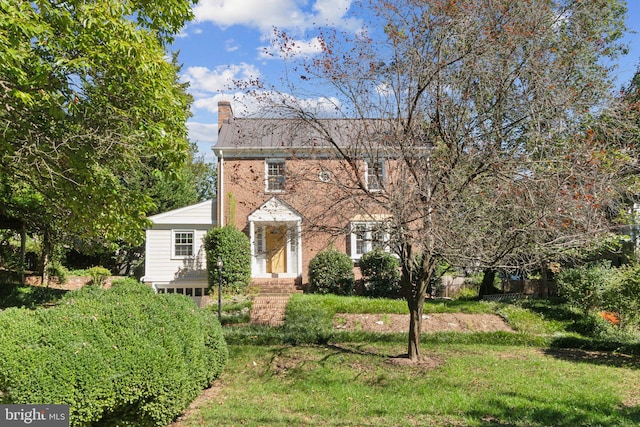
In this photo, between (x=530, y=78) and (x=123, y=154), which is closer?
(x=530, y=78)

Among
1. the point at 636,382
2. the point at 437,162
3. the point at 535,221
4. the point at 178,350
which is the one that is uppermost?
the point at 437,162

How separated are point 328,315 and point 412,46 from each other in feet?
25.7

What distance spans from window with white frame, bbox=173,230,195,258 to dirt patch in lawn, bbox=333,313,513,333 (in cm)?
855

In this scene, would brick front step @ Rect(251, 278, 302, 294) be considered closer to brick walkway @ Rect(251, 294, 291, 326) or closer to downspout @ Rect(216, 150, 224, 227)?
brick walkway @ Rect(251, 294, 291, 326)

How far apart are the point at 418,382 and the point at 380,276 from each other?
10.3m

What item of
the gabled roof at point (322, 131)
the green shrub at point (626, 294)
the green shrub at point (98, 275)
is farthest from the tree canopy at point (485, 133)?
the green shrub at point (98, 275)

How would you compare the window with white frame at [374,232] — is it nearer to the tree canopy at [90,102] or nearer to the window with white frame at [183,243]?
the tree canopy at [90,102]

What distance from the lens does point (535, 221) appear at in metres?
6.70

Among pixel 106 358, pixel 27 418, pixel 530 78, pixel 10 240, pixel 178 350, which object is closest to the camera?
pixel 27 418

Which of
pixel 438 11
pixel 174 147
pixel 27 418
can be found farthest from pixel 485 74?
pixel 27 418

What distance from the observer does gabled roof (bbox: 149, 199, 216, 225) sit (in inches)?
763

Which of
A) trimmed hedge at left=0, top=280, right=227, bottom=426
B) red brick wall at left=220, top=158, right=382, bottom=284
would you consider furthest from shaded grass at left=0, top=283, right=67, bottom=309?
trimmed hedge at left=0, top=280, right=227, bottom=426

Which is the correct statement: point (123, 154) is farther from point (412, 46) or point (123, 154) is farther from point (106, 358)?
point (412, 46)

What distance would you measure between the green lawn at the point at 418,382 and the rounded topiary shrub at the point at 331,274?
5.22 m
